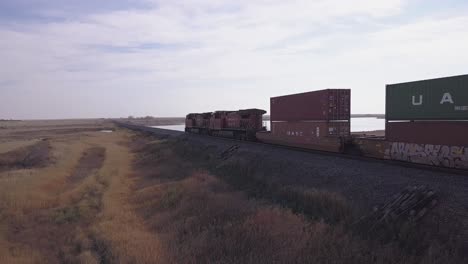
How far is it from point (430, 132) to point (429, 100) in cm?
145

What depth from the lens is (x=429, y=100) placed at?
17.4 m

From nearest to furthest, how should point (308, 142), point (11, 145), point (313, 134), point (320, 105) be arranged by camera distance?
point (320, 105), point (313, 134), point (308, 142), point (11, 145)

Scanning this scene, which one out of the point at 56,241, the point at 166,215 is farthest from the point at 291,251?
the point at 56,241

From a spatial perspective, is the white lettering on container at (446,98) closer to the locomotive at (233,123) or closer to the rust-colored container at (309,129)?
the rust-colored container at (309,129)

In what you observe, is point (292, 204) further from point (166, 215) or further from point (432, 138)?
point (432, 138)

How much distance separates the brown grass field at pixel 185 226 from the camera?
29.2 ft

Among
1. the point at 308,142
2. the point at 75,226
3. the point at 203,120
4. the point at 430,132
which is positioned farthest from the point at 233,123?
the point at 75,226

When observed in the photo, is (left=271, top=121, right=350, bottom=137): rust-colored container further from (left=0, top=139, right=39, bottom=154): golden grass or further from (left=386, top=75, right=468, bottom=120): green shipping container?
(left=0, top=139, right=39, bottom=154): golden grass

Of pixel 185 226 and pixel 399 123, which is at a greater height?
pixel 399 123

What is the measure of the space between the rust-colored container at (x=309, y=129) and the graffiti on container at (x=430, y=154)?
15.7 feet

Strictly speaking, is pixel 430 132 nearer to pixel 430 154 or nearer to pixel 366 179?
pixel 430 154

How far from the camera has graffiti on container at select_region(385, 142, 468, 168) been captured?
15625 mm

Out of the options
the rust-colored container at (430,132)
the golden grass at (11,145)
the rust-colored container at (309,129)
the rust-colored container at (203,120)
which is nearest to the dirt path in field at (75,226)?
the rust-colored container at (309,129)

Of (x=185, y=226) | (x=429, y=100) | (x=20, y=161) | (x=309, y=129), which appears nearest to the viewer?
(x=185, y=226)
